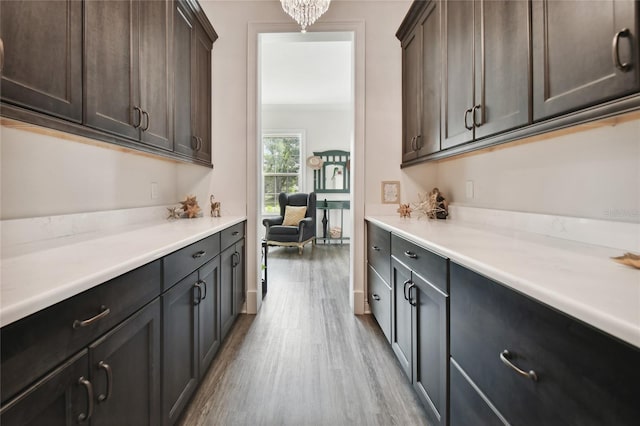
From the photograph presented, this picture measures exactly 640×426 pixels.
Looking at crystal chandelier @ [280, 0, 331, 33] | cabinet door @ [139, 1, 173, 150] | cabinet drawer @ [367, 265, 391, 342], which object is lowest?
cabinet drawer @ [367, 265, 391, 342]

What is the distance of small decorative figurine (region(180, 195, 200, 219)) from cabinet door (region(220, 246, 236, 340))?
18.7 inches

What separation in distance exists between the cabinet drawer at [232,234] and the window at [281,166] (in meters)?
3.96

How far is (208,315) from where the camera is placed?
1619 millimetres

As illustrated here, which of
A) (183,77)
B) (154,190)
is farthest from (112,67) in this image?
(154,190)

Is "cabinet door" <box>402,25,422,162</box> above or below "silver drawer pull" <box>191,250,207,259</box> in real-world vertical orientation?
above

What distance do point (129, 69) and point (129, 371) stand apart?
1347 millimetres

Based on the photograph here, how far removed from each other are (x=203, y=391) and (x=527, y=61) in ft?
7.02

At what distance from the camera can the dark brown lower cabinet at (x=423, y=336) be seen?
1111 millimetres

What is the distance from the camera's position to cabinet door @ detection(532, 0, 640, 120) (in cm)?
72

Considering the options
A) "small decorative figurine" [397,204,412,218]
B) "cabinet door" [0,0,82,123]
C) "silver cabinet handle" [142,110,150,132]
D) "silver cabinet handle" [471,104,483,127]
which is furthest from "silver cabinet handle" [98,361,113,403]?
"small decorative figurine" [397,204,412,218]

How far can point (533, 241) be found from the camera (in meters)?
1.19

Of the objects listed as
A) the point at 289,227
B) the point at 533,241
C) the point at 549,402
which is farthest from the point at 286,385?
the point at 289,227

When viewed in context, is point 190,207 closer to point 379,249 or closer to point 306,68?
point 379,249

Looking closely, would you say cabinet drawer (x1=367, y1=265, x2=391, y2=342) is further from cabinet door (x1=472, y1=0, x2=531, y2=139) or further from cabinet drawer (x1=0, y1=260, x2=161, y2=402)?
cabinet drawer (x1=0, y1=260, x2=161, y2=402)
